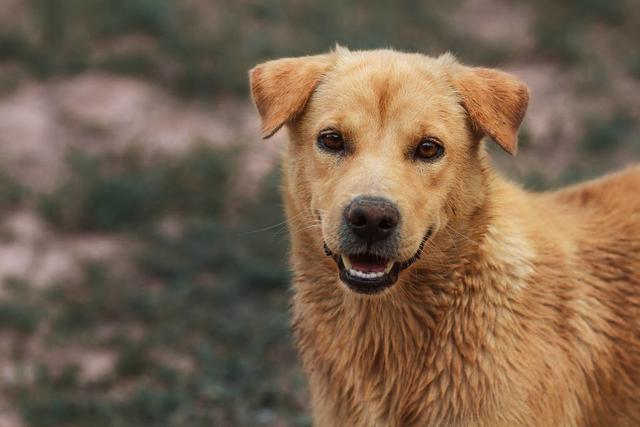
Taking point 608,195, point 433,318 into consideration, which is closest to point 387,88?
point 433,318

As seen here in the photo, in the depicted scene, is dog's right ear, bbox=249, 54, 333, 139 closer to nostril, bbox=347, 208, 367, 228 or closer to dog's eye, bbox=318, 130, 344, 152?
dog's eye, bbox=318, 130, 344, 152

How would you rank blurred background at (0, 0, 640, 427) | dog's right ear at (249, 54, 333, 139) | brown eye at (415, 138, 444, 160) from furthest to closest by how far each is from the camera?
blurred background at (0, 0, 640, 427), dog's right ear at (249, 54, 333, 139), brown eye at (415, 138, 444, 160)

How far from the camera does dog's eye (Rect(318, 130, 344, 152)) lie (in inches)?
159

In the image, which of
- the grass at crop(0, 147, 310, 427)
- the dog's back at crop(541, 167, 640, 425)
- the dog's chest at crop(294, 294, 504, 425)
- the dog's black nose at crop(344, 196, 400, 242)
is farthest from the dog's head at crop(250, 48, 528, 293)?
the grass at crop(0, 147, 310, 427)

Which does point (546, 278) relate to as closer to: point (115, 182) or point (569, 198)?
point (569, 198)

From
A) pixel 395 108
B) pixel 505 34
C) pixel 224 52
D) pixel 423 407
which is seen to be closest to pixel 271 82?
pixel 395 108

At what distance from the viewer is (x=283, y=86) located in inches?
166

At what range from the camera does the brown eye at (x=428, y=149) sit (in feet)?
13.1

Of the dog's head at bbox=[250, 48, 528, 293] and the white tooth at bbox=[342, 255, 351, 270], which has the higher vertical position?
the dog's head at bbox=[250, 48, 528, 293]

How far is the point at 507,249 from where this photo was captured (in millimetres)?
4152

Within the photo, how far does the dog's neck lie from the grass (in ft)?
5.26

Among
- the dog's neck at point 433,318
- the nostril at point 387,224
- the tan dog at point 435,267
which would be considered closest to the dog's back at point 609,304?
the tan dog at point 435,267

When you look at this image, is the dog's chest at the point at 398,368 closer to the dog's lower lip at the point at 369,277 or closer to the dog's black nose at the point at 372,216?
the dog's lower lip at the point at 369,277

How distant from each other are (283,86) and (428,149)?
69 centimetres
